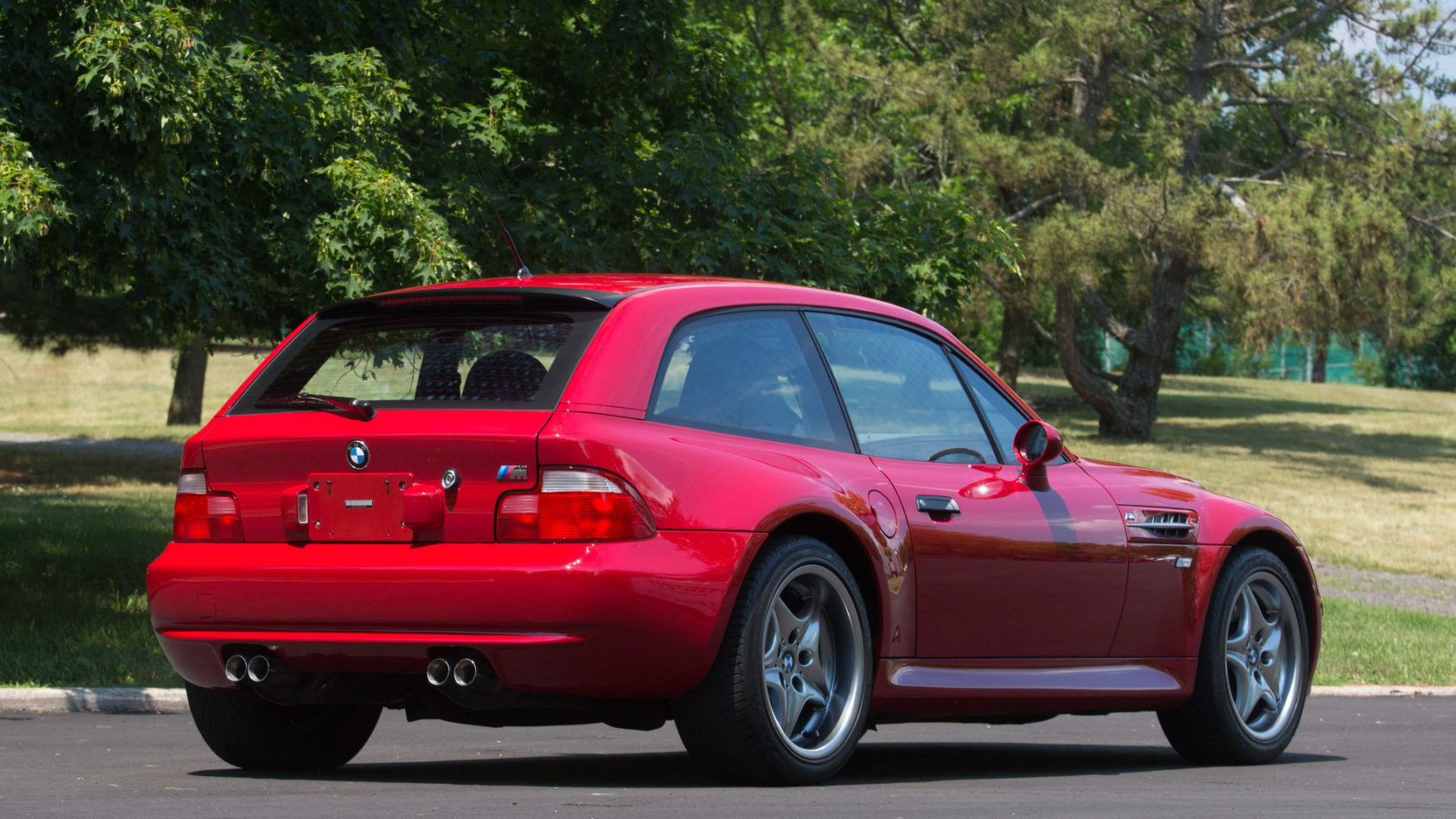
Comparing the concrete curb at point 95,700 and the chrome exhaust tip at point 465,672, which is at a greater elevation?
the chrome exhaust tip at point 465,672

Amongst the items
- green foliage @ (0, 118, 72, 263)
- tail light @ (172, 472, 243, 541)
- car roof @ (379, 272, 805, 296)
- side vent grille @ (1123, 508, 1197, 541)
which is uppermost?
green foliage @ (0, 118, 72, 263)

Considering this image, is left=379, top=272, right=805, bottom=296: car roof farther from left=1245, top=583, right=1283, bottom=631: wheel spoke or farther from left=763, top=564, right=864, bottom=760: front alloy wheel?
left=1245, top=583, right=1283, bottom=631: wheel spoke

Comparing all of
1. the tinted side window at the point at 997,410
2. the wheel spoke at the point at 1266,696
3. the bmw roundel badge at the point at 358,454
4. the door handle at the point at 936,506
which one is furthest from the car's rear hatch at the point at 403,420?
the wheel spoke at the point at 1266,696

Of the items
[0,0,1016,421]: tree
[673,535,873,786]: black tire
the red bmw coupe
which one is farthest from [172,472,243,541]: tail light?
[0,0,1016,421]: tree

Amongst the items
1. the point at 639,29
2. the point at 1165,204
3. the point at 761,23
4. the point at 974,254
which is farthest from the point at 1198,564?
the point at 761,23

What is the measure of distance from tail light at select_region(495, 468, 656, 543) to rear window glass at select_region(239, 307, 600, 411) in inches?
11.1

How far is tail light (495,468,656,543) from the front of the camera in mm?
4934

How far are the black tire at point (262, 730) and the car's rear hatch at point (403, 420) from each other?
31.8 inches

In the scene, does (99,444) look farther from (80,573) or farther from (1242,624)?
(1242,624)

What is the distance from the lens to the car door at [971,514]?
5887mm

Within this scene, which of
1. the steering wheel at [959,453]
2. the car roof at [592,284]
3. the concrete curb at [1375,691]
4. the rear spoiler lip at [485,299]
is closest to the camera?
the rear spoiler lip at [485,299]

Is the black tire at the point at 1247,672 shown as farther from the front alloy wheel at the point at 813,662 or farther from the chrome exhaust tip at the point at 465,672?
the chrome exhaust tip at the point at 465,672

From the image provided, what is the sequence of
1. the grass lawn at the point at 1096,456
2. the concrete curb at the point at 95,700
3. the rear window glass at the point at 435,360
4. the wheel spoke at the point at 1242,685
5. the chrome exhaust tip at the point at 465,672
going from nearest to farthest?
the chrome exhaust tip at the point at 465,672
the rear window glass at the point at 435,360
the wheel spoke at the point at 1242,685
the concrete curb at the point at 95,700
the grass lawn at the point at 1096,456

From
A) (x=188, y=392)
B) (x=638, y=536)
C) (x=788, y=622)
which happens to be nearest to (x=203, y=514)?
(x=638, y=536)
